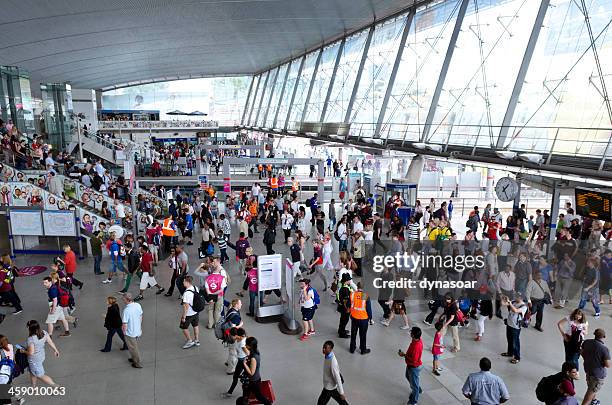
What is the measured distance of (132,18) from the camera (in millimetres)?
19000

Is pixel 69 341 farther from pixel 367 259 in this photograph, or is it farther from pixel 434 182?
pixel 434 182

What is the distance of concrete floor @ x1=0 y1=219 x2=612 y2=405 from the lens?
6.00 meters

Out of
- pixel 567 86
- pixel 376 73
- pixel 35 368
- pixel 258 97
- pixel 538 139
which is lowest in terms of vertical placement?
pixel 35 368

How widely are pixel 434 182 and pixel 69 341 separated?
2064 cm

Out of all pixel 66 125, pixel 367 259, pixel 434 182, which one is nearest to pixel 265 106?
pixel 66 125

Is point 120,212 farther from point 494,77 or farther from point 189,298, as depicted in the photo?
point 494,77

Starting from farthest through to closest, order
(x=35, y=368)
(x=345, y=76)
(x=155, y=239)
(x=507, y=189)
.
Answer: (x=345, y=76) → (x=155, y=239) → (x=507, y=189) → (x=35, y=368)

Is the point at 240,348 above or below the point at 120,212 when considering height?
below

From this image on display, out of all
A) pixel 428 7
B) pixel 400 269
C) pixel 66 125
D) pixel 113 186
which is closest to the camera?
pixel 400 269

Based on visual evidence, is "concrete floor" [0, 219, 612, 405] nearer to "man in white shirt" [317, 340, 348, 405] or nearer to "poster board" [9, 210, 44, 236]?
"man in white shirt" [317, 340, 348, 405]

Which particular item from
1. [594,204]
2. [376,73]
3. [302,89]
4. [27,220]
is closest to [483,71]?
[594,204]

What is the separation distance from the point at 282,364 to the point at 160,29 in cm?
2042

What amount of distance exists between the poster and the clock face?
5947mm

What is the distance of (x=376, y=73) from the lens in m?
20.3
